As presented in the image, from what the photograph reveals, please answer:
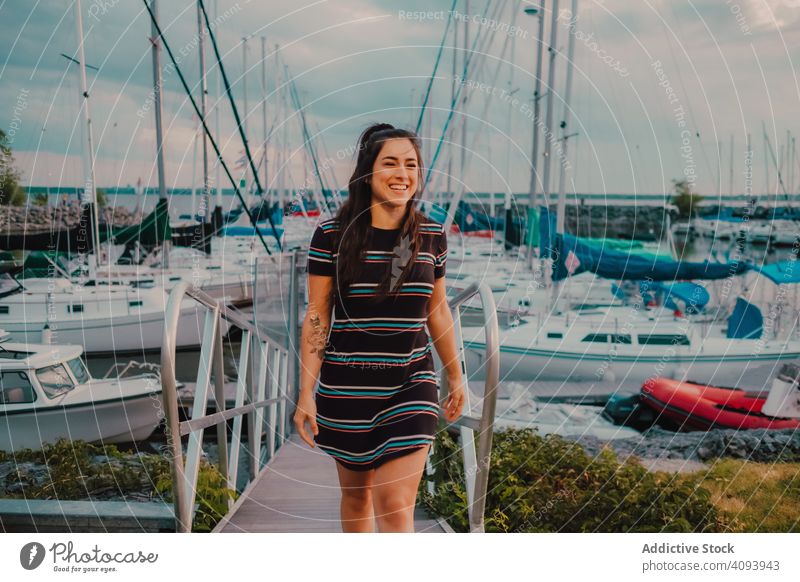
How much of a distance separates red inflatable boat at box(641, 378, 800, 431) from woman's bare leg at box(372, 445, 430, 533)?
339 cm

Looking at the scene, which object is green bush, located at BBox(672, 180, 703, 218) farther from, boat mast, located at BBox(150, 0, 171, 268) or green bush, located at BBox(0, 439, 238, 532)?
green bush, located at BBox(0, 439, 238, 532)

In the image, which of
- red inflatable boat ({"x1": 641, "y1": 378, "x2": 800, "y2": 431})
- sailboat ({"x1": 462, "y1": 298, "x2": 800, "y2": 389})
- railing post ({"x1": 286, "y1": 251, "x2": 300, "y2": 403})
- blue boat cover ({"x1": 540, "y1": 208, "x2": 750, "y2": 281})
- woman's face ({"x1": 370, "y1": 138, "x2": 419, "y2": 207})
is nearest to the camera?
woman's face ({"x1": 370, "y1": 138, "x2": 419, "y2": 207})

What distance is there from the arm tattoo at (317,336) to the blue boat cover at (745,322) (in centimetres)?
437

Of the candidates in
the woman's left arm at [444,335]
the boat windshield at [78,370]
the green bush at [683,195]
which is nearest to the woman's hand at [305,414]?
the woman's left arm at [444,335]

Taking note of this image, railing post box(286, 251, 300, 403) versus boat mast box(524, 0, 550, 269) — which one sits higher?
boat mast box(524, 0, 550, 269)

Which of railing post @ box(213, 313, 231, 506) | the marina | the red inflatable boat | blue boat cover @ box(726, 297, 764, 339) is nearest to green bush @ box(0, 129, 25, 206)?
the marina

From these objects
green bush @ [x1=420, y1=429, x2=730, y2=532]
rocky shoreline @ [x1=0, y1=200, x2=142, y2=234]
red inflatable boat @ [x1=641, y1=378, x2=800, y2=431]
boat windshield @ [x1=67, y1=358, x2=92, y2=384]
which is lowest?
red inflatable boat @ [x1=641, y1=378, x2=800, y2=431]

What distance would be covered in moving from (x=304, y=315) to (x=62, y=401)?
230 cm

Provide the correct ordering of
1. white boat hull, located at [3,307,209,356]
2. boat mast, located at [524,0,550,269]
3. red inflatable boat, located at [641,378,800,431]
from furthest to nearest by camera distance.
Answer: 1. red inflatable boat, located at [641,378,800,431]
2. white boat hull, located at [3,307,209,356]
3. boat mast, located at [524,0,550,269]

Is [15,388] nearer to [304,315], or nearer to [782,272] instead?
[304,315]

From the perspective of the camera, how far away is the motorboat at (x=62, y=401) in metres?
3.92

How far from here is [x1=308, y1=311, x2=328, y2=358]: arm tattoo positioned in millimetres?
1969

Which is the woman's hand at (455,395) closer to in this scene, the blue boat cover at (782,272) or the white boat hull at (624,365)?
the blue boat cover at (782,272)

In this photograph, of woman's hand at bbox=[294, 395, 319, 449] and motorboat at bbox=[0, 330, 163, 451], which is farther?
motorboat at bbox=[0, 330, 163, 451]
